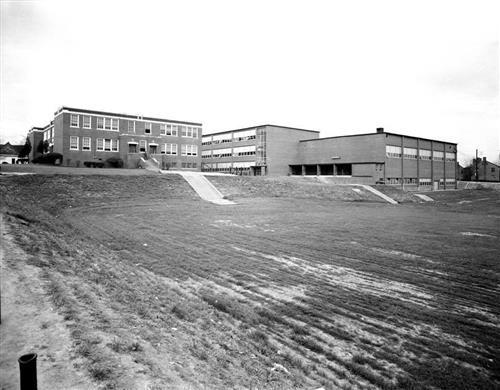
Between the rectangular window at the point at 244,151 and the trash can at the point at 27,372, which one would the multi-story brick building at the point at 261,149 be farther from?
the trash can at the point at 27,372

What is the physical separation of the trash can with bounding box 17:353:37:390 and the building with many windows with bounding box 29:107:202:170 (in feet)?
177

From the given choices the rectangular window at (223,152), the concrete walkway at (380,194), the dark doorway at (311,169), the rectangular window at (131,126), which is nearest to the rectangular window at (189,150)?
the rectangular window at (131,126)

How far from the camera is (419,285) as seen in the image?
848 cm

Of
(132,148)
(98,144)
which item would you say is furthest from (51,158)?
(132,148)

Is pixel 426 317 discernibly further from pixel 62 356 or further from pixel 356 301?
pixel 62 356

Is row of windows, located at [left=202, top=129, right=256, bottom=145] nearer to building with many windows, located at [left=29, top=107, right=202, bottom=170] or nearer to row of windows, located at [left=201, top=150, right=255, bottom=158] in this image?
row of windows, located at [left=201, top=150, right=255, bottom=158]

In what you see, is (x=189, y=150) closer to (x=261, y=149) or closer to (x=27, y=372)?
(x=261, y=149)

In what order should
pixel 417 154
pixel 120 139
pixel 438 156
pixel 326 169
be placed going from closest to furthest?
pixel 120 139
pixel 417 154
pixel 326 169
pixel 438 156

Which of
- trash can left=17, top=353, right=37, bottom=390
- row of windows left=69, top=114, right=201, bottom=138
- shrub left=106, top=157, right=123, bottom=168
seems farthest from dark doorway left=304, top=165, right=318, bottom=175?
trash can left=17, top=353, right=37, bottom=390

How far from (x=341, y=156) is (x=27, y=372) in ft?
215

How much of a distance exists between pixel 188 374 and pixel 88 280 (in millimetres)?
4005

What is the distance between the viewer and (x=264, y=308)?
6793mm

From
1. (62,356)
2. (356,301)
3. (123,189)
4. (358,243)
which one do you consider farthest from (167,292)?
(123,189)

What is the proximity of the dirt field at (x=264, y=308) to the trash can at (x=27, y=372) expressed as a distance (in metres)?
1.03
